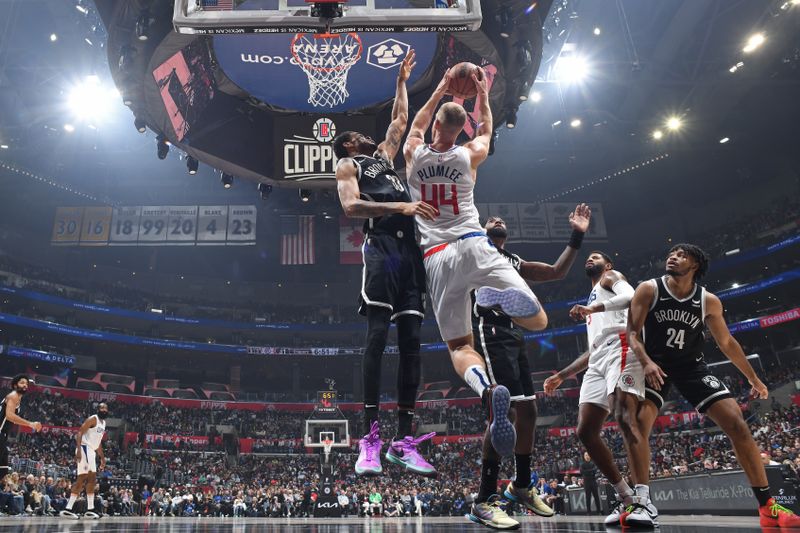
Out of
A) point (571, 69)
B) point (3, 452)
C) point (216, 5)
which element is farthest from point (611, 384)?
point (571, 69)

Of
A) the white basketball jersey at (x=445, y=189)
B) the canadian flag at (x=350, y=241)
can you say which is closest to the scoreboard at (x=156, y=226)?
A: the canadian flag at (x=350, y=241)

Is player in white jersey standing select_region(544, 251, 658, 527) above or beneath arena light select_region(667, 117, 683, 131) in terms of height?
beneath

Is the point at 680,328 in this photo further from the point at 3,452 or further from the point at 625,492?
the point at 3,452

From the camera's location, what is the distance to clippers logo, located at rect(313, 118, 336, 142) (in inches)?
361

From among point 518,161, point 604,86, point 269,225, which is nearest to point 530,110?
point 604,86

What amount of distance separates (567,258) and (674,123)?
25522 millimetres

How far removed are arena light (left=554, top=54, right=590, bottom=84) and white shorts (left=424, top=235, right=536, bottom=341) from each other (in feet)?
67.4

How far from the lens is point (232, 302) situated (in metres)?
37.3

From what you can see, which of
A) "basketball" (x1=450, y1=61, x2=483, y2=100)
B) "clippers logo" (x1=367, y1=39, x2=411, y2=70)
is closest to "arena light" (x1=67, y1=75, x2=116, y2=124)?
"clippers logo" (x1=367, y1=39, x2=411, y2=70)

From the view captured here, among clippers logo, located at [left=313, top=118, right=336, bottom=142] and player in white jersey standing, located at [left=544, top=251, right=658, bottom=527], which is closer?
player in white jersey standing, located at [left=544, top=251, right=658, bottom=527]

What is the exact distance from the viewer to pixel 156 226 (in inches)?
1179

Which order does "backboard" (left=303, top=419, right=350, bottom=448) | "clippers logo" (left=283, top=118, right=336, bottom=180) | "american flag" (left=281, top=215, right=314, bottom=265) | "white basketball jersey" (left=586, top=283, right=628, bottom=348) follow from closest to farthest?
"white basketball jersey" (left=586, top=283, right=628, bottom=348)
"clippers logo" (left=283, top=118, right=336, bottom=180)
"american flag" (left=281, top=215, right=314, bottom=265)
"backboard" (left=303, top=419, right=350, bottom=448)

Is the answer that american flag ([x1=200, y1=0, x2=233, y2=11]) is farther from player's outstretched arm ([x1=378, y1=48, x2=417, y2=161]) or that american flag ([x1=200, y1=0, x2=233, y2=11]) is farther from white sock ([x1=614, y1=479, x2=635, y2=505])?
white sock ([x1=614, y1=479, x2=635, y2=505])

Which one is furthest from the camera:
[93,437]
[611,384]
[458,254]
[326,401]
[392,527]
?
[326,401]
